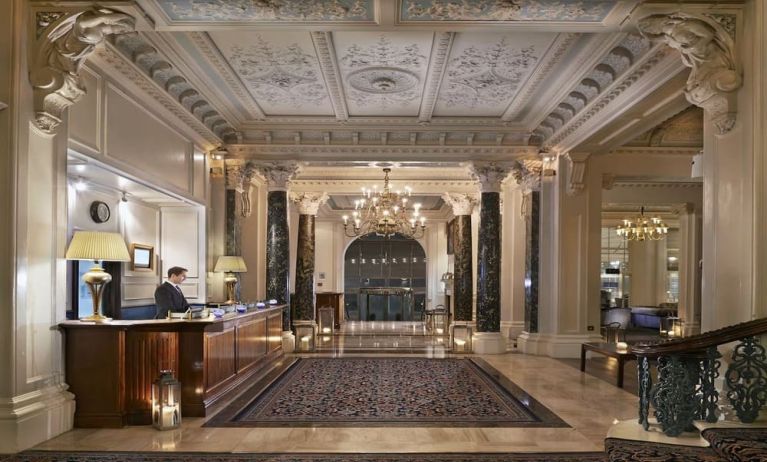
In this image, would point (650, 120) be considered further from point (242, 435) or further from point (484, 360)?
point (242, 435)

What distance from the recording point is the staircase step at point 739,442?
118 inches

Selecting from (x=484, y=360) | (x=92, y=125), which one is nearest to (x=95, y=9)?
(x=92, y=125)

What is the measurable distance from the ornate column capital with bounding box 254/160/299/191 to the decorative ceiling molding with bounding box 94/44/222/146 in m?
1.40

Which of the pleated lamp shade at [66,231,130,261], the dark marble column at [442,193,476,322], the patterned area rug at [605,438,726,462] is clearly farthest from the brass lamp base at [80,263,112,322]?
the dark marble column at [442,193,476,322]

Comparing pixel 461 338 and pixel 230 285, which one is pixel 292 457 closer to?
pixel 230 285

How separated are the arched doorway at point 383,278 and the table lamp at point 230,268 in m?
12.2

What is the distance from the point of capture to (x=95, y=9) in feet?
15.4

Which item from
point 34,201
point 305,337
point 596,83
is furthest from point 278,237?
point 34,201

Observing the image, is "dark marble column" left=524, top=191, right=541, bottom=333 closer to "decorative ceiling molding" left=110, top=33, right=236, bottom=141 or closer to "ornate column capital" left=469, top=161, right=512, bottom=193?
"ornate column capital" left=469, top=161, right=512, bottom=193

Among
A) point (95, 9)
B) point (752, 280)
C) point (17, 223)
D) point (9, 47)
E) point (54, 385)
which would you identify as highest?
point (95, 9)

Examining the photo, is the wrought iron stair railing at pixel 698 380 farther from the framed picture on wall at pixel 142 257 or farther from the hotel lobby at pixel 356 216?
the framed picture on wall at pixel 142 257

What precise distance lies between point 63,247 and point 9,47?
66.8 inches

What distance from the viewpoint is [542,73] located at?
7.48 metres

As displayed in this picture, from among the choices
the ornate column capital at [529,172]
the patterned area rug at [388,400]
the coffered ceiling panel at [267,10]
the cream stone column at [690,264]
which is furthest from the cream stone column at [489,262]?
the coffered ceiling panel at [267,10]
